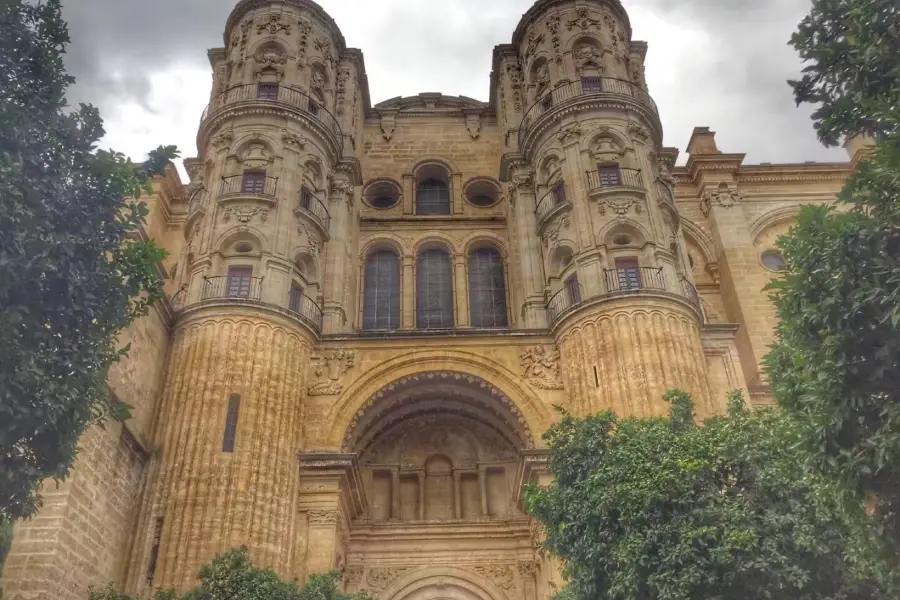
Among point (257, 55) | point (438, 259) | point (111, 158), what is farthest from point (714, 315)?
point (111, 158)

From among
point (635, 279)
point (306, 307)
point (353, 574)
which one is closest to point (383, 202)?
point (306, 307)

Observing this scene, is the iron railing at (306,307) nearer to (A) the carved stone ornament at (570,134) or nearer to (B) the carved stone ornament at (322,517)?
(B) the carved stone ornament at (322,517)

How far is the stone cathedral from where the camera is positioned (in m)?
15.4

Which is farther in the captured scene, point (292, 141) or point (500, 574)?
point (292, 141)

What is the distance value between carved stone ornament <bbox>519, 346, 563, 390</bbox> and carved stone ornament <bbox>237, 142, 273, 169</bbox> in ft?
28.8

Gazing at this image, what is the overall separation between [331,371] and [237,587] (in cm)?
684

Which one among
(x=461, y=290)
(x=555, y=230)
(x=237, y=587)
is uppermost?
(x=555, y=230)

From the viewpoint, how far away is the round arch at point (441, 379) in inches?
683

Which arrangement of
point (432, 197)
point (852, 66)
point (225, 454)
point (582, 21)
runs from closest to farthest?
point (852, 66), point (225, 454), point (582, 21), point (432, 197)

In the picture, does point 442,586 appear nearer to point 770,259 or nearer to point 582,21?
point 770,259

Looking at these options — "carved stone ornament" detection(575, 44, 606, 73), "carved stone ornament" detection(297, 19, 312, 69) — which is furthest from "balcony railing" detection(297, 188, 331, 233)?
"carved stone ornament" detection(575, 44, 606, 73)

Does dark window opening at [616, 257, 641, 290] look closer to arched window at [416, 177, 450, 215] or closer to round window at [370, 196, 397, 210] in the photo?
arched window at [416, 177, 450, 215]

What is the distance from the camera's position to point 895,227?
21.9ft

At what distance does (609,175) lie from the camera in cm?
2048
